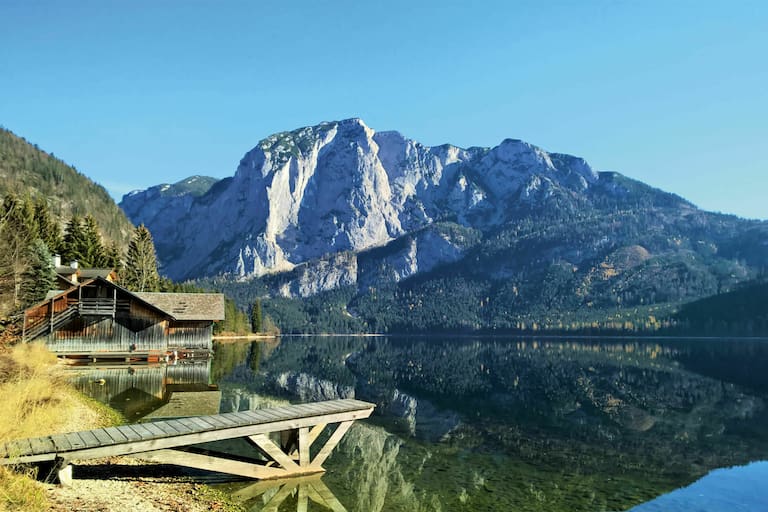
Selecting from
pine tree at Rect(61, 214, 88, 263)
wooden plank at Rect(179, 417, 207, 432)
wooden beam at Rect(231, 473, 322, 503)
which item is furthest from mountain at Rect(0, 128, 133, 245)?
wooden beam at Rect(231, 473, 322, 503)

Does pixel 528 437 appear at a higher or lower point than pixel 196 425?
lower

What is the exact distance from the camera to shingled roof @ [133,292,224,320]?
6038 cm

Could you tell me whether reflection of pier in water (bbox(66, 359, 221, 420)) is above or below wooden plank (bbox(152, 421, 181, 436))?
below

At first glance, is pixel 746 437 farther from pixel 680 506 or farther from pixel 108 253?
pixel 108 253

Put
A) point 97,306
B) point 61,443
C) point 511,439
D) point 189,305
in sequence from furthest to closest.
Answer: point 189,305 → point 97,306 → point 511,439 → point 61,443

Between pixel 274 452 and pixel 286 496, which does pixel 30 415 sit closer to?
pixel 274 452

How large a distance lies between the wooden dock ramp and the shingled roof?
42.4 m

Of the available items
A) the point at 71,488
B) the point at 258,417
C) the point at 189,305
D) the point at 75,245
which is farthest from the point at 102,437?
the point at 75,245

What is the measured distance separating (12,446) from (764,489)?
2357cm

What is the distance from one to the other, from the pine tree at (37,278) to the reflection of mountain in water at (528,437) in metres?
21.7

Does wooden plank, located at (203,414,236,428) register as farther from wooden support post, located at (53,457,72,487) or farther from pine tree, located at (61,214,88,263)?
pine tree, located at (61,214,88,263)

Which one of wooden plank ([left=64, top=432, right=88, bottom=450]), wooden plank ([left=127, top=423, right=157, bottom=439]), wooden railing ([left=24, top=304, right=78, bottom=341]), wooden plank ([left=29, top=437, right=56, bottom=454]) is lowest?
wooden plank ([left=127, top=423, right=157, bottom=439])

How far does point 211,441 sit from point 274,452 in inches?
78.9

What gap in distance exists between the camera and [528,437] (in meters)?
27.3
